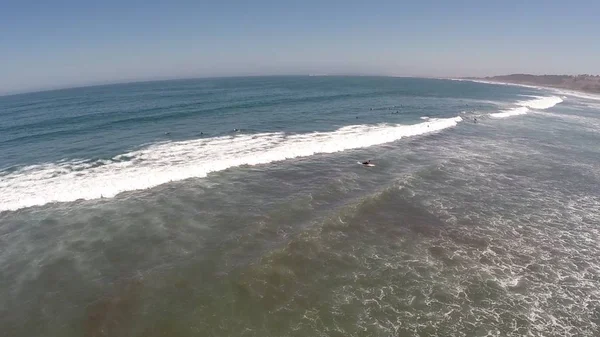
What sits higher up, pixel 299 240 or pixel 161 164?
pixel 161 164

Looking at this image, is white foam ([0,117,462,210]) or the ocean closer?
the ocean

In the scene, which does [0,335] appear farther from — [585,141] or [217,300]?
[585,141]

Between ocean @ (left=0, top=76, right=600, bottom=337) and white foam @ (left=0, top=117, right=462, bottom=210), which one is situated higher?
white foam @ (left=0, top=117, right=462, bottom=210)

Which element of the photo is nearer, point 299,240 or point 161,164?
point 299,240

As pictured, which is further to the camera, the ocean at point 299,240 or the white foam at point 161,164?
the white foam at point 161,164
